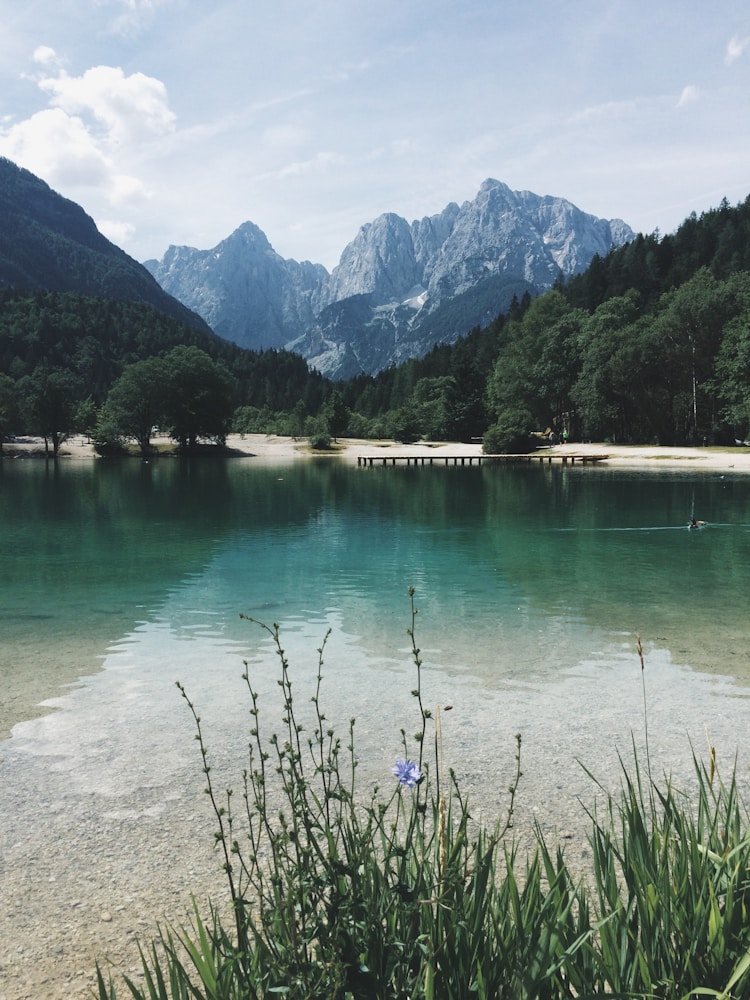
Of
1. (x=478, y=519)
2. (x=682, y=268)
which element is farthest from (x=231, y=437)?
(x=478, y=519)

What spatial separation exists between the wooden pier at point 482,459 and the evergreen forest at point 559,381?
13.4ft

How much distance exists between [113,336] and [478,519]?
611 feet

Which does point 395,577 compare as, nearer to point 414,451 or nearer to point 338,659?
point 338,659

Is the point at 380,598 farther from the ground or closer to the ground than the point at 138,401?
closer to the ground

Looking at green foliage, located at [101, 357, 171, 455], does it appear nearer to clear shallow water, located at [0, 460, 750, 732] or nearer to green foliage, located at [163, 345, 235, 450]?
green foliage, located at [163, 345, 235, 450]

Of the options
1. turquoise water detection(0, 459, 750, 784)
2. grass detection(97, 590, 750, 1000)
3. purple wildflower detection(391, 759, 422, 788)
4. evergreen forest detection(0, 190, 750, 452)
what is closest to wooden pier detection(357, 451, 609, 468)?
evergreen forest detection(0, 190, 750, 452)

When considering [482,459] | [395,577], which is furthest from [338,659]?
[482,459]

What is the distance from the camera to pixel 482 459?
87.6 metres

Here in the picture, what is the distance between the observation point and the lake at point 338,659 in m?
6.25

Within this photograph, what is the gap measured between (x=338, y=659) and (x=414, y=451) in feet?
289

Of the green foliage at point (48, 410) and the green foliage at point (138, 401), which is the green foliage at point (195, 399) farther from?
the green foliage at point (48, 410)

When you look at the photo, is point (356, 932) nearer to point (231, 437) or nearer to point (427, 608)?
point (427, 608)

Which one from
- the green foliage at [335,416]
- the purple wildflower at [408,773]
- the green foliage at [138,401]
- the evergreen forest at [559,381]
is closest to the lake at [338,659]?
the purple wildflower at [408,773]

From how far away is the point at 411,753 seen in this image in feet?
24.9
